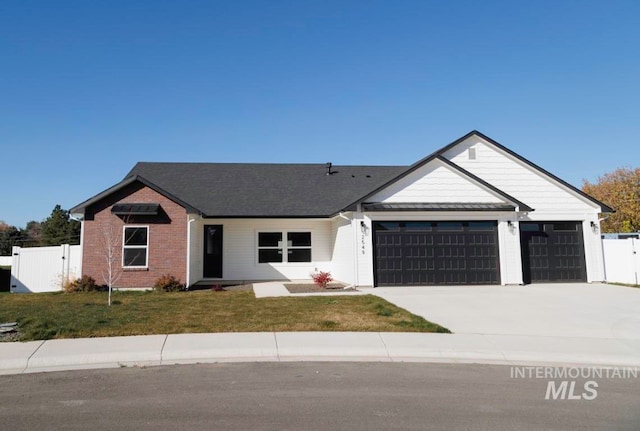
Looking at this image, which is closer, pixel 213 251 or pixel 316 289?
pixel 316 289

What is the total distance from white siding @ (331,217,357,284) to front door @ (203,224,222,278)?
5.50 m

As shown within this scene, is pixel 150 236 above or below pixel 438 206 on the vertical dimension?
below

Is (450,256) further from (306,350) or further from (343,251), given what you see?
(306,350)

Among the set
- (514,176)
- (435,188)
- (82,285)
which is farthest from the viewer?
(514,176)

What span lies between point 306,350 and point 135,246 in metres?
11.4

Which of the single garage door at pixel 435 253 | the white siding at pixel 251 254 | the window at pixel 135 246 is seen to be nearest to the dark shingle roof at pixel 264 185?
the white siding at pixel 251 254

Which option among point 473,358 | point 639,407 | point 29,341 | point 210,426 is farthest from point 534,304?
point 29,341

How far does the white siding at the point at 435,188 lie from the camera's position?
56.6 feet

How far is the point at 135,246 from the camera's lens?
16.3 m

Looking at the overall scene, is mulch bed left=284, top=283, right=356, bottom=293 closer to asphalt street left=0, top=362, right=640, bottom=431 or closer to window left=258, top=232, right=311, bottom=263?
window left=258, top=232, right=311, bottom=263

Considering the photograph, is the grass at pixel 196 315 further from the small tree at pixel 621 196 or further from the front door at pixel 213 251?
the small tree at pixel 621 196

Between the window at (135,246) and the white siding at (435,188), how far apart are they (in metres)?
9.51

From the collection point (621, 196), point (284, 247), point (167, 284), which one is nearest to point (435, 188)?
point (284, 247)

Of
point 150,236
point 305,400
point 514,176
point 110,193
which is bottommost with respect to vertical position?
point 305,400
